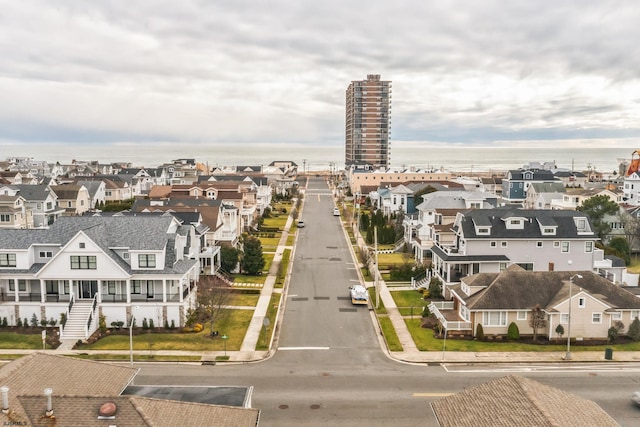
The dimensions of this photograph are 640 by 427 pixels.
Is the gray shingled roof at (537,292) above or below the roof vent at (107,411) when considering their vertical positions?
below

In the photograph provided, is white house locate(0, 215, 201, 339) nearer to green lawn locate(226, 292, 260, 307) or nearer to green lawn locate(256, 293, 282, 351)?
green lawn locate(226, 292, 260, 307)

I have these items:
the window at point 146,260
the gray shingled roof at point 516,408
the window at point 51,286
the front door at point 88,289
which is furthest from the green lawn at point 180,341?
the gray shingled roof at point 516,408

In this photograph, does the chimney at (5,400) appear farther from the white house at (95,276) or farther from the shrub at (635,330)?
the shrub at (635,330)

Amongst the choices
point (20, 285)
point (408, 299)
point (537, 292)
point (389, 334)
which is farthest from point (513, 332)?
point (20, 285)

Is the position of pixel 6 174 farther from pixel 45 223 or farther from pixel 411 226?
pixel 411 226

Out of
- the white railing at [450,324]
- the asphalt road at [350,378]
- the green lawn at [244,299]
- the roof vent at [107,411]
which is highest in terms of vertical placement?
the roof vent at [107,411]

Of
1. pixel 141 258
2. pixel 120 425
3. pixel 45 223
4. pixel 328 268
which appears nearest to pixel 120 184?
pixel 45 223
